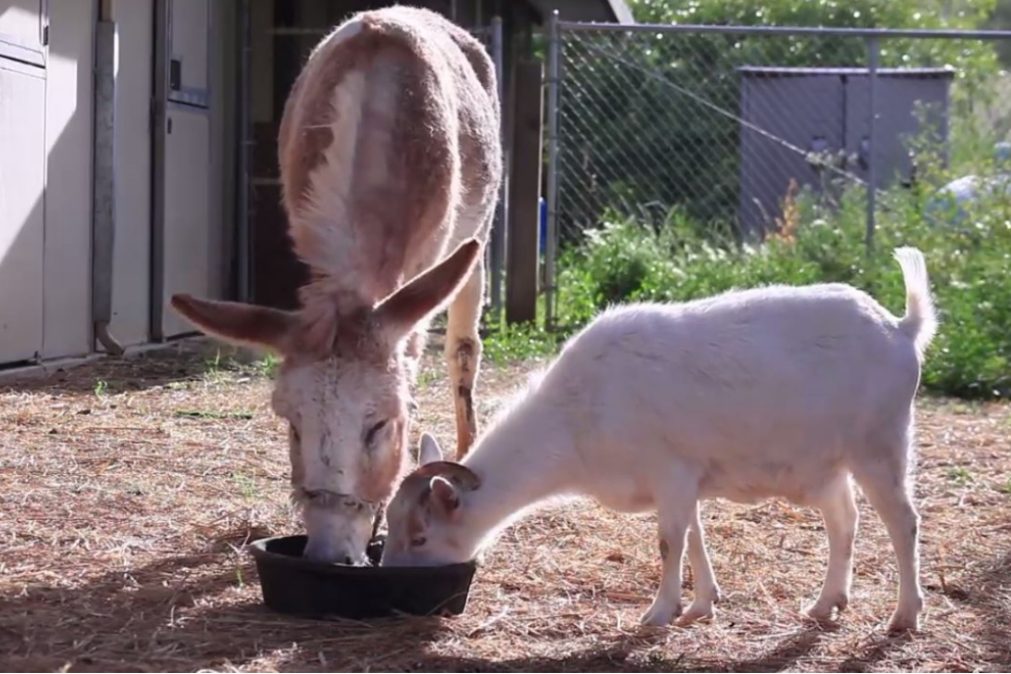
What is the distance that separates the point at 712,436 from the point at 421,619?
1018mm

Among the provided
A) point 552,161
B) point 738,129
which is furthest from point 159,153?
point 738,129

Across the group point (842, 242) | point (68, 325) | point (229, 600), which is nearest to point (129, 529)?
point (229, 600)

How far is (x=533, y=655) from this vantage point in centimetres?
429

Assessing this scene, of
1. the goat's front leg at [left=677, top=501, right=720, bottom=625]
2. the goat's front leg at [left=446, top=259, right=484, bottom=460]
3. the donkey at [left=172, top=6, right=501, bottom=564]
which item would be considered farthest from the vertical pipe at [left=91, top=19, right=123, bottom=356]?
the goat's front leg at [left=677, top=501, right=720, bottom=625]

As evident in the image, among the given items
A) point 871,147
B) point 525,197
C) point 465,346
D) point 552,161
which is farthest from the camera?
point 525,197

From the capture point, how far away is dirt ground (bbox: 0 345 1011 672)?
4.24 m

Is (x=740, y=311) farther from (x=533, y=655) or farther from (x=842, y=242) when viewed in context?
(x=842, y=242)

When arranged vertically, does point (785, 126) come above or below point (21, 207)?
above

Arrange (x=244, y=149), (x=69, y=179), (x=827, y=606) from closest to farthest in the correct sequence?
(x=827, y=606) → (x=69, y=179) → (x=244, y=149)

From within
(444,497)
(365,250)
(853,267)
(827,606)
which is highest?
(365,250)

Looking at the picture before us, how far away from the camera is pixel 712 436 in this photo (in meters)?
4.59

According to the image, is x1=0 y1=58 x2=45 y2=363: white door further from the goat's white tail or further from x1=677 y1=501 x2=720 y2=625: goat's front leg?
the goat's white tail

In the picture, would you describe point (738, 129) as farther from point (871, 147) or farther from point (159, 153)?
point (159, 153)

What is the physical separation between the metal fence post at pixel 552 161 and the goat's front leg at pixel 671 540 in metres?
7.17
